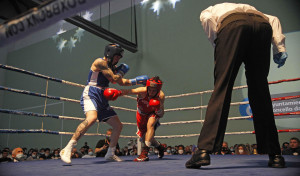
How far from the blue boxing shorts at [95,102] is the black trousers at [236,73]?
3.96 ft

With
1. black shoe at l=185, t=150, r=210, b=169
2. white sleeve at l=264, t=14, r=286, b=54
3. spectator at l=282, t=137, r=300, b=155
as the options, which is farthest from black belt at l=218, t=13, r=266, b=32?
spectator at l=282, t=137, r=300, b=155

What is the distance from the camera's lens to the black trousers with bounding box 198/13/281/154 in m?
1.24

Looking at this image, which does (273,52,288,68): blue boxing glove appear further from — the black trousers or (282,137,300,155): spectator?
(282,137,300,155): spectator

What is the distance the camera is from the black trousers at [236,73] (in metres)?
1.24

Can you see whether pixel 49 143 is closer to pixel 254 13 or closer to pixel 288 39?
pixel 288 39

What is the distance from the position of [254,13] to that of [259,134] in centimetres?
64

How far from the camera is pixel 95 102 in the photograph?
2.23 m

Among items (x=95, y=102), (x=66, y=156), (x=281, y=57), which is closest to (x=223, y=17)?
(x=281, y=57)

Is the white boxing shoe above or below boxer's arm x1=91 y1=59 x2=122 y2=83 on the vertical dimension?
below

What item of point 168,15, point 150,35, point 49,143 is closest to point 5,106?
point 49,143

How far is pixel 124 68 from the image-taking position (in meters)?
2.56

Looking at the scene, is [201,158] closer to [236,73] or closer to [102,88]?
[236,73]

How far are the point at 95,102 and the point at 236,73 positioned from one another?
4.31 ft

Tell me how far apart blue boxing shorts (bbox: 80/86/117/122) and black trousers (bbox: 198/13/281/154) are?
121 centimetres
